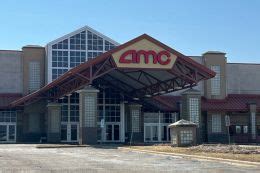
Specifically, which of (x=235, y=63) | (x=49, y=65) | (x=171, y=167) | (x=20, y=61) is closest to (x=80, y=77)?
(x=49, y=65)

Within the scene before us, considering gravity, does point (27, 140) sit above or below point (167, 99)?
below

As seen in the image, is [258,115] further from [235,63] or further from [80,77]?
[80,77]

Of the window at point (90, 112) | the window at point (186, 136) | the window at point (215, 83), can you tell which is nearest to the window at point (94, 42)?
the window at point (90, 112)

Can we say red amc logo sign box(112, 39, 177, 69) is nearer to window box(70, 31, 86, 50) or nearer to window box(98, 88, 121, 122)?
window box(98, 88, 121, 122)


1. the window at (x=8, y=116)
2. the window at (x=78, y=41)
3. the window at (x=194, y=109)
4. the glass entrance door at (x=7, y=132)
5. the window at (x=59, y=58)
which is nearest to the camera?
the window at (x=194, y=109)

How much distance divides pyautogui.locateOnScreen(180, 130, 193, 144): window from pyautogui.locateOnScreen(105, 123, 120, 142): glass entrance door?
19765mm

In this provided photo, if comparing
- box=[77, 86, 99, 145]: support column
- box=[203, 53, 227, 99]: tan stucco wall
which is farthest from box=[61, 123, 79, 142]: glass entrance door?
box=[203, 53, 227, 99]: tan stucco wall

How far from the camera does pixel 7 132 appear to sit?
51031 millimetres

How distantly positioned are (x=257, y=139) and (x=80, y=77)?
24066 mm

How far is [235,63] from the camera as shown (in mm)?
61250

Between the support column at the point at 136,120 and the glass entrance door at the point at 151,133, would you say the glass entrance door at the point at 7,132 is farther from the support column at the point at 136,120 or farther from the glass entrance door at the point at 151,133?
the glass entrance door at the point at 151,133

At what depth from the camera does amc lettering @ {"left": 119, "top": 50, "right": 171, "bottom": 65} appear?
39219 mm

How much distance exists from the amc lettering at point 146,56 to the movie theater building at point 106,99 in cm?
218

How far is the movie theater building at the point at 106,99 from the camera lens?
1807 inches
